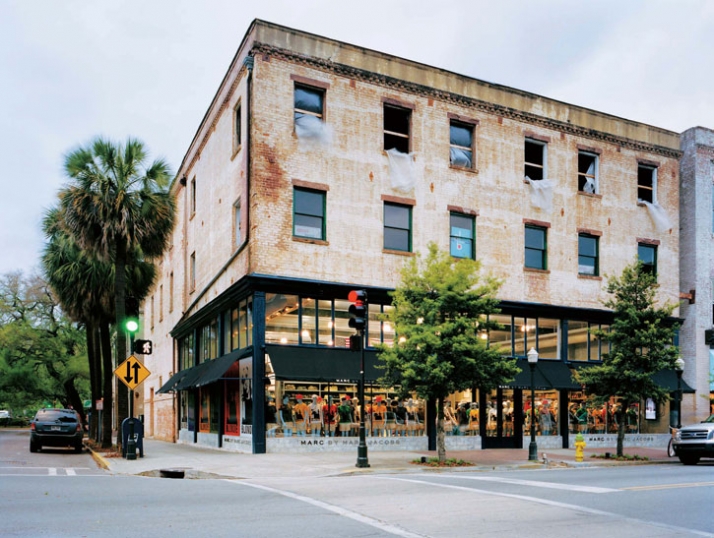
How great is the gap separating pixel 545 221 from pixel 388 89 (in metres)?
8.09

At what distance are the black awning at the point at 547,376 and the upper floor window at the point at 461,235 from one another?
14.7 ft

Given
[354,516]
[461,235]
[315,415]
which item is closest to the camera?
[354,516]

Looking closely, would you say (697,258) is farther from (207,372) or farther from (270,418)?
(207,372)

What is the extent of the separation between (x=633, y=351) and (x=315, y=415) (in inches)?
412

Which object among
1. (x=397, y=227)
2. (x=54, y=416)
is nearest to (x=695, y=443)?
(x=397, y=227)

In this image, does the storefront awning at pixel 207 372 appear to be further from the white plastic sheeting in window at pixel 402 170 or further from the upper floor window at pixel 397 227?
the white plastic sheeting in window at pixel 402 170

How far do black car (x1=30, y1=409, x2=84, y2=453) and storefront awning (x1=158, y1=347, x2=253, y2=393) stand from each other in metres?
4.21

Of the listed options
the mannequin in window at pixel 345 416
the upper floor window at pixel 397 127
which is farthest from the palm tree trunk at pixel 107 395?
the upper floor window at pixel 397 127

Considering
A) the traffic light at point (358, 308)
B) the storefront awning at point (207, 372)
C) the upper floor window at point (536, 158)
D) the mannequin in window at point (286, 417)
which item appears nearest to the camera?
the traffic light at point (358, 308)

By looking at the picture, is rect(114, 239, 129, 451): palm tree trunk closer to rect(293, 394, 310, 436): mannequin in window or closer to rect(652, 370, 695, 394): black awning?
rect(293, 394, 310, 436): mannequin in window

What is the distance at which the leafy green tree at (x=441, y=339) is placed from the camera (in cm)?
1892

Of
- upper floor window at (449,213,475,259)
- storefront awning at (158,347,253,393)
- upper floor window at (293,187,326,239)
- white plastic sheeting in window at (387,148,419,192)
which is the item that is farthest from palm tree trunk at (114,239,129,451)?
upper floor window at (449,213,475,259)

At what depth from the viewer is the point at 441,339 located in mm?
19188

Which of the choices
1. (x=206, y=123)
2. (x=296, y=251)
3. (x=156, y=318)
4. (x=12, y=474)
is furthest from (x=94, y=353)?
(x=12, y=474)
